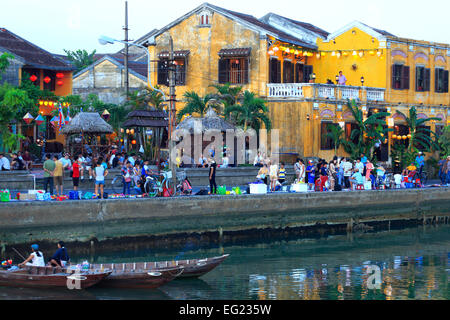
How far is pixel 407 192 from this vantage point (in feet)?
118

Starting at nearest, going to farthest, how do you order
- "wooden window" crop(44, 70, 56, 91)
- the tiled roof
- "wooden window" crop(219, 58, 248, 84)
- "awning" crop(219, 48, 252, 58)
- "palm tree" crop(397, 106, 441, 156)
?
"awning" crop(219, 48, 252, 58)
"wooden window" crop(219, 58, 248, 84)
"palm tree" crop(397, 106, 441, 156)
the tiled roof
"wooden window" crop(44, 70, 56, 91)

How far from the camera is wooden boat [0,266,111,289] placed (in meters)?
21.9

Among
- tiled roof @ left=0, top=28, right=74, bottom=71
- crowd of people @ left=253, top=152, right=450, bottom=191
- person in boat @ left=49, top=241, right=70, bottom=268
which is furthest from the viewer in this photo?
tiled roof @ left=0, top=28, right=74, bottom=71

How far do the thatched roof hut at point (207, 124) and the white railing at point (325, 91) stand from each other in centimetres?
619

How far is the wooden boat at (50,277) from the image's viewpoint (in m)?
21.9

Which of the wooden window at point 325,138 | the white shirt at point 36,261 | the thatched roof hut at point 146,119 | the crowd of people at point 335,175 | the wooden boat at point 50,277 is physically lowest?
the wooden boat at point 50,277

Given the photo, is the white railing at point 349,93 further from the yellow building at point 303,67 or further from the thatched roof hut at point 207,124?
the thatched roof hut at point 207,124

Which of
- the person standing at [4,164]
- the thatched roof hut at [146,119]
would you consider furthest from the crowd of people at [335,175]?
the person standing at [4,164]

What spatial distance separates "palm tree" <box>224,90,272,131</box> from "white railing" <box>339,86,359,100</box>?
5.34 meters

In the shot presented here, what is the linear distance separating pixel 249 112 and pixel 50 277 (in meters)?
19.9

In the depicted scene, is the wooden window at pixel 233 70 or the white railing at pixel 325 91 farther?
the wooden window at pixel 233 70

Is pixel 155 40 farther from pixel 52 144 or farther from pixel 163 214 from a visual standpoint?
pixel 163 214

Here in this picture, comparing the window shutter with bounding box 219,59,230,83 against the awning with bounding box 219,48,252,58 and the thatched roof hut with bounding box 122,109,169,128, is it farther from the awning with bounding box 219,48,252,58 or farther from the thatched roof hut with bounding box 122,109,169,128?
the thatched roof hut with bounding box 122,109,169,128

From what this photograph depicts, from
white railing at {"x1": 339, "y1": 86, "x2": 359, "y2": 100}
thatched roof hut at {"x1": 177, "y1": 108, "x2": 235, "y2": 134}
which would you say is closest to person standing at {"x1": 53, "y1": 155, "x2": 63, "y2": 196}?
thatched roof hut at {"x1": 177, "y1": 108, "x2": 235, "y2": 134}
